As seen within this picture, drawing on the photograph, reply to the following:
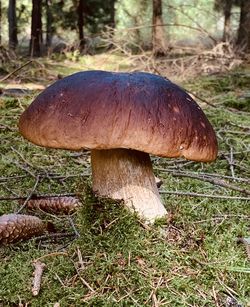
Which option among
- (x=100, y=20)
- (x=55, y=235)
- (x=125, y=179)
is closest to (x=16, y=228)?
(x=55, y=235)

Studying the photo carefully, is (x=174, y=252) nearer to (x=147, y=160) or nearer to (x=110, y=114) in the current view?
(x=147, y=160)

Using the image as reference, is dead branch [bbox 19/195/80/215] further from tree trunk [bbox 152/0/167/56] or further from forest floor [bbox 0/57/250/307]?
tree trunk [bbox 152/0/167/56]

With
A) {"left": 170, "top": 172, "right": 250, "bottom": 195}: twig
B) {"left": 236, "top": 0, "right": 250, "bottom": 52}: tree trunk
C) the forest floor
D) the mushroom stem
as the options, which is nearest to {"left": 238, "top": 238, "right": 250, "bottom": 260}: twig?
the forest floor

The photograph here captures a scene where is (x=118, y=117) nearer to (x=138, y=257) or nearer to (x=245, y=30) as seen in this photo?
(x=138, y=257)

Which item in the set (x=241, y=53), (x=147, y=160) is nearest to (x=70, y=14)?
(x=241, y=53)

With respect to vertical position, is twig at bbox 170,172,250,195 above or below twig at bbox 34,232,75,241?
below
